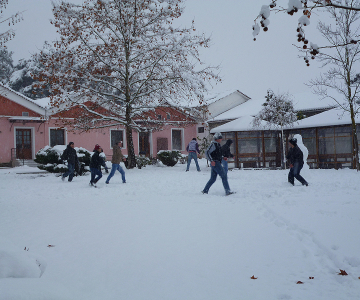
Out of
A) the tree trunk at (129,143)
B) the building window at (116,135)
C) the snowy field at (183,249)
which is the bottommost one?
the snowy field at (183,249)

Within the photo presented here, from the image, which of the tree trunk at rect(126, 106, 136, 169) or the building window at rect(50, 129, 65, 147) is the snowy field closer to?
the tree trunk at rect(126, 106, 136, 169)

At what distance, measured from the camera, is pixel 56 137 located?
2709 cm

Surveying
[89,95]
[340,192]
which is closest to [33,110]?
[89,95]

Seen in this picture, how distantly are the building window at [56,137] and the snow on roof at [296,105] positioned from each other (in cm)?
1310

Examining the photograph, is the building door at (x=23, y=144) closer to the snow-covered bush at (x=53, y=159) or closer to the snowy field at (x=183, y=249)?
the snow-covered bush at (x=53, y=159)

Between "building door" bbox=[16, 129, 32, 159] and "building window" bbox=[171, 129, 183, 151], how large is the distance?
1226 cm

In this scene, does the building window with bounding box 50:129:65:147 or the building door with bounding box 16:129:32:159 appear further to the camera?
the building window with bounding box 50:129:65:147

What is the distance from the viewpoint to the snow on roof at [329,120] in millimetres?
19125

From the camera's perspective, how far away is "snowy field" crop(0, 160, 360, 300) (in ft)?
10.9

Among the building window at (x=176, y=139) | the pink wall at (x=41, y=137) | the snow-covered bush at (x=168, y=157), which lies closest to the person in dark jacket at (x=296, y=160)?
the pink wall at (x=41, y=137)

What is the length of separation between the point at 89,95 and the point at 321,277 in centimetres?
1759

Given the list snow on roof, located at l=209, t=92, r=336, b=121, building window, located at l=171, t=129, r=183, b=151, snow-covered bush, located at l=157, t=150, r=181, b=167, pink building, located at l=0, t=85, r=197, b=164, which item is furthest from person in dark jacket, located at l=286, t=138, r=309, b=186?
building window, located at l=171, t=129, r=183, b=151

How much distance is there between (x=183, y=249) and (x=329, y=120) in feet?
57.0

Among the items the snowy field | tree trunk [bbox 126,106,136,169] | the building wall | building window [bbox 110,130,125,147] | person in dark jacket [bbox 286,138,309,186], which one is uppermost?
the building wall
